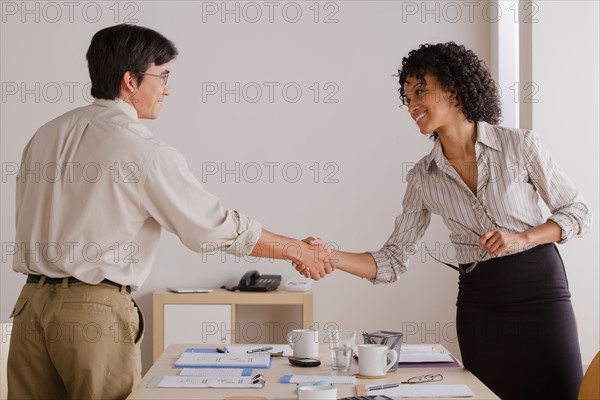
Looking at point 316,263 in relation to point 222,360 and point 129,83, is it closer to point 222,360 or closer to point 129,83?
point 222,360

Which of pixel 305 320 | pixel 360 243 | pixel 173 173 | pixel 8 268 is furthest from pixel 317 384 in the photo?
pixel 8 268

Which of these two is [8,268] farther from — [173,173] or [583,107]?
[583,107]

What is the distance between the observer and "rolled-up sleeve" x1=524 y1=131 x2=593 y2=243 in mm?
2715

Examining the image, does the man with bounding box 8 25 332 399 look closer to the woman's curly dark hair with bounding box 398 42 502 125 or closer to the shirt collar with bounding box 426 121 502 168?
the shirt collar with bounding box 426 121 502 168

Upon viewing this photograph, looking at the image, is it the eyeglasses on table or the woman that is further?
the woman

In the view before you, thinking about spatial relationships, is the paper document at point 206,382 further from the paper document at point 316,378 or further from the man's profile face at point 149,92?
the man's profile face at point 149,92

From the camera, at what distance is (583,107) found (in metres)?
4.26

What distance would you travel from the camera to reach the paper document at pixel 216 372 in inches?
94.2

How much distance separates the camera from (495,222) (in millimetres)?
2771

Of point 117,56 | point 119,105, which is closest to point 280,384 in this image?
point 119,105

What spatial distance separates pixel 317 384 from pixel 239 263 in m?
2.89

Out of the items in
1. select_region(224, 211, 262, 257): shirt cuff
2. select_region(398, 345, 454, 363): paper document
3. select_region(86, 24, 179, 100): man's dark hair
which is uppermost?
select_region(86, 24, 179, 100): man's dark hair

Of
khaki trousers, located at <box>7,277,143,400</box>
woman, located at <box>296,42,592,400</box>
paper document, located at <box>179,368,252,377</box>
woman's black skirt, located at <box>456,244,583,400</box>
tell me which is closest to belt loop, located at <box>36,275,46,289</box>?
khaki trousers, located at <box>7,277,143,400</box>

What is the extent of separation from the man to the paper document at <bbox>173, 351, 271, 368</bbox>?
200mm
